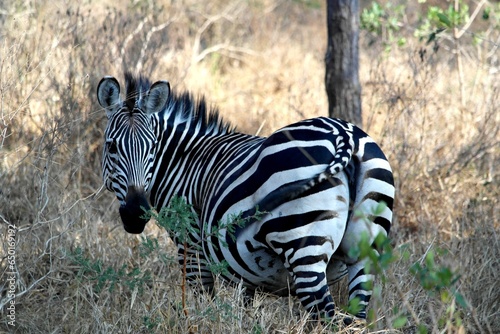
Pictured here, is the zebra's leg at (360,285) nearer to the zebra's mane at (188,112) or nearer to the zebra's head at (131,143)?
the zebra's head at (131,143)

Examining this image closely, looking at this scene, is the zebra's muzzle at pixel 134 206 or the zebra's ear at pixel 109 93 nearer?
the zebra's muzzle at pixel 134 206

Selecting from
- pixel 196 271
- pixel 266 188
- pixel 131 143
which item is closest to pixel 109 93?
pixel 131 143

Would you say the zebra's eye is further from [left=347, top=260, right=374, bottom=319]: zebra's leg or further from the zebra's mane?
[left=347, top=260, right=374, bottom=319]: zebra's leg

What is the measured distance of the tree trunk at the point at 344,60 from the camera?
6324 mm

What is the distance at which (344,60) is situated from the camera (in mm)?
6363

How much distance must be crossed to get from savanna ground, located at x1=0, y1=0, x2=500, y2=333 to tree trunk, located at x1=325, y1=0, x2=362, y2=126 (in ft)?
0.63

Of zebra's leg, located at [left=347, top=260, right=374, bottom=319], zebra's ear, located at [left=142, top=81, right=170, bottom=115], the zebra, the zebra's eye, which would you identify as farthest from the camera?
zebra's ear, located at [left=142, top=81, right=170, bottom=115]

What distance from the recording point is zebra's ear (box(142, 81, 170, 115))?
4387 millimetres

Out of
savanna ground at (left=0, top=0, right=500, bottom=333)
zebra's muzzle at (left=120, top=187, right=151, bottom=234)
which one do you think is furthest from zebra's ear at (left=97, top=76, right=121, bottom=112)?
zebra's muzzle at (left=120, top=187, right=151, bottom=234)

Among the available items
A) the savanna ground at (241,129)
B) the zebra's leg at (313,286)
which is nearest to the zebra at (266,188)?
the zebra's leg at (313,286)

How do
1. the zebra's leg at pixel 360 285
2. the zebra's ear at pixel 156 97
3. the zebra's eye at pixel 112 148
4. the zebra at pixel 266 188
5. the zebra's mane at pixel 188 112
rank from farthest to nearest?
the zebra's mane at pixel 188 112
the zebra's ear at pixel 156 97
the zebra's eye at pixel 112 148
the zebra's leg at pixel 360 285
the zebra at pixel 266 188

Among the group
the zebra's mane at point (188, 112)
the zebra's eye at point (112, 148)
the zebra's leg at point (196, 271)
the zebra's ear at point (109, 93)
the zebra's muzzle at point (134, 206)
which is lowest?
the zebra's leg at point (196, 271)

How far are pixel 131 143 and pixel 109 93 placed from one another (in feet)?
1.49

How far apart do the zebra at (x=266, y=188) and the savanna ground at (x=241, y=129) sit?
25 cm
